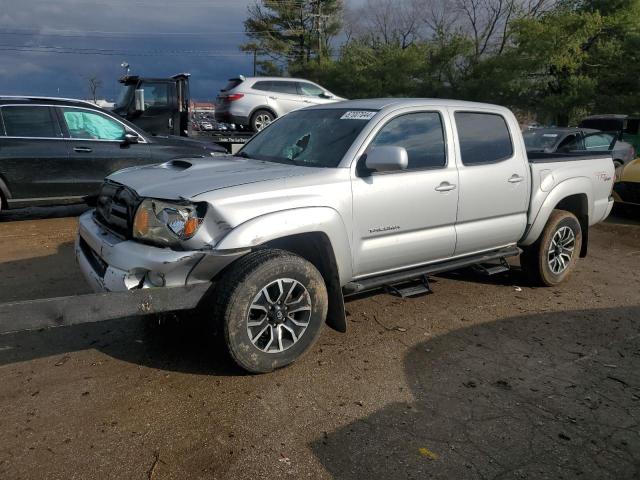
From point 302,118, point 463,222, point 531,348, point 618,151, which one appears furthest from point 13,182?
point 618,151

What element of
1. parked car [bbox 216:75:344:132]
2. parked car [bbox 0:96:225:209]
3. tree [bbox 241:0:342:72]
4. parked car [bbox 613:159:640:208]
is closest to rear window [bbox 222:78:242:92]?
parked car [bbox 216:75:344:132]

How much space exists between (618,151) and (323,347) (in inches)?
466

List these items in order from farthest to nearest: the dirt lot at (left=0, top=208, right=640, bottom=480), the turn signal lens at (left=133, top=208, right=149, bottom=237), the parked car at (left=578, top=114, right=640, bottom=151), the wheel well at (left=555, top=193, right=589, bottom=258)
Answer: the parked car at (left=578, top=114, right=640, bottom=151) → the wheel well at (left=555, top=193, right=589, bottom=258) → the turn signal lens at (left=133, top=208, right=149, bottom=237) → the dirt lot at (left=0, top=208, right=640, bottom=480)

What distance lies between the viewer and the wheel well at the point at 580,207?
5.86 meters

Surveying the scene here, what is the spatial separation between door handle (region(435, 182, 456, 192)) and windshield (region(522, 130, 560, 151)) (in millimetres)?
7838

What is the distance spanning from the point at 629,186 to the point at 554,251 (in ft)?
16.5

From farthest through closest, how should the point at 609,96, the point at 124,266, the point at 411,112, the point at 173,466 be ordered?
the point at 609,96, the point at 411,112, the point at 124,266, the point at 173,466

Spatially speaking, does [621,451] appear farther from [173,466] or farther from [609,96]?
[609,96]

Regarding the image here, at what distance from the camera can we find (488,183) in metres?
4.80

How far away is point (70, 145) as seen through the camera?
817 cm

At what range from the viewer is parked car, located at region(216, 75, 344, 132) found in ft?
43.0

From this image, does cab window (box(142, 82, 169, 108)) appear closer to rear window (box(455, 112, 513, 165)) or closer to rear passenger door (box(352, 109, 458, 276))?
rear window (box(455, 112, 513, 165))

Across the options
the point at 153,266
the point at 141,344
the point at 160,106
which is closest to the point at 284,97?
the point at 160,106

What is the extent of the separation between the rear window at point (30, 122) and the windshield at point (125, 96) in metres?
4.38
